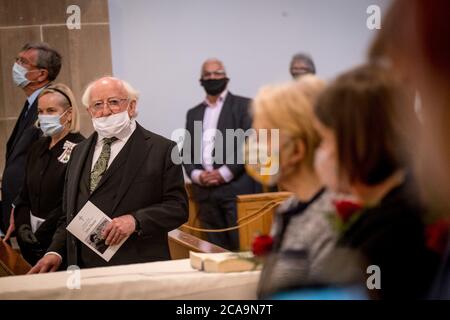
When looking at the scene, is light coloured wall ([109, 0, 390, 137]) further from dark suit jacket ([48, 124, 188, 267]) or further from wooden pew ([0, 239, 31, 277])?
wooden pew ([0, 239, 31, 277])

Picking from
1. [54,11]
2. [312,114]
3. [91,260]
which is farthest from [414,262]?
[54,11]

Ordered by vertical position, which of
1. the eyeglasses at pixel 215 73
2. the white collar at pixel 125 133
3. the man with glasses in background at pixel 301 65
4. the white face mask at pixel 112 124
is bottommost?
the white collar at pixel 125 133

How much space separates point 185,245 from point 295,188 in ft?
5.45

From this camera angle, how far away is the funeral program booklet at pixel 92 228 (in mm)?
3811

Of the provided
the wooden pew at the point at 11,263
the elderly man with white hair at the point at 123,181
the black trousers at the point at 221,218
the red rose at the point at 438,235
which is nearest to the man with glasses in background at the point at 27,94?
the wooden pew at the point at 11,263

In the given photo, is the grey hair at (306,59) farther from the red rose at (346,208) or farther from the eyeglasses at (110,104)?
the red rose at (346,208)

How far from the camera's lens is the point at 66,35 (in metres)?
4.38

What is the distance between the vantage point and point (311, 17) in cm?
374

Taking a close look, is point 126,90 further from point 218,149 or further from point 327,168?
point 327,168

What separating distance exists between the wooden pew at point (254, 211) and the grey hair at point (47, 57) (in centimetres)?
123

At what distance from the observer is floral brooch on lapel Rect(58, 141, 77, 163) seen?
4.20m

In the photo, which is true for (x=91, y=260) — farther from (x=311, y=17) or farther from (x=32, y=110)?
(x=311, y=17)

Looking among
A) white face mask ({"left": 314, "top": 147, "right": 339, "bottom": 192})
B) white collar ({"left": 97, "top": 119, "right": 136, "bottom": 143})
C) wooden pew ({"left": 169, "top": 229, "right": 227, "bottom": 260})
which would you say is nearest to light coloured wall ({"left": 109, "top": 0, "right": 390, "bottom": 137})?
white collar ({"left": 97, "top": 119, "right": 136, "bottom": 143})

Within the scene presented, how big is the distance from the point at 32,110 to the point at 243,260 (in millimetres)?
1869
